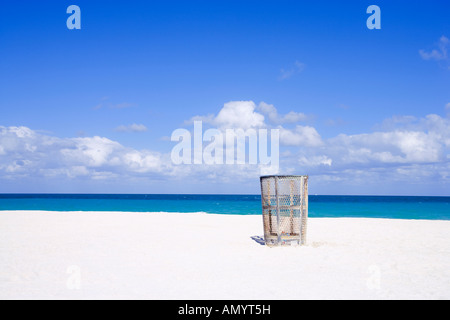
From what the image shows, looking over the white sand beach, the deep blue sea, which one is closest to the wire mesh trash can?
the white sand beach

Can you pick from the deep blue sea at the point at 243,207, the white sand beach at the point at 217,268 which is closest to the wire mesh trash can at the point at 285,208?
the white sand beach at the point at 217,268

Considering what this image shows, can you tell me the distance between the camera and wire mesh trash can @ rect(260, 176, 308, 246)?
444 inches

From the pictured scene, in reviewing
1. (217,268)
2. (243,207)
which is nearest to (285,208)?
(217,268)

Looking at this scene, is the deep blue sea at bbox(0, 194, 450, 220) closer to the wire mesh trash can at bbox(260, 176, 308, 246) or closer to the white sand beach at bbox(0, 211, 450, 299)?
the wire mesh trash can at bbox(260, 176, 308, 246)

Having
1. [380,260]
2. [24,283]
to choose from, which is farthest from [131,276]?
[380,260]

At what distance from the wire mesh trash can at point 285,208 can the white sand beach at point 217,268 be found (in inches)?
19.0

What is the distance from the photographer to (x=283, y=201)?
11.6 meters

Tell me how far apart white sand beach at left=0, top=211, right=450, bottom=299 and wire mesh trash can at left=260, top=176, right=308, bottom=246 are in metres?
0.48

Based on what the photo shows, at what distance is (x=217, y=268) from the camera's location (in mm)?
8250

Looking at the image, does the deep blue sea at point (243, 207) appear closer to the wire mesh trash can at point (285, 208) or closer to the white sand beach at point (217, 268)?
the wire mesh trash can at point (285, 208)

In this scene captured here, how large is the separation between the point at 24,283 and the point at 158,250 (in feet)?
13.8

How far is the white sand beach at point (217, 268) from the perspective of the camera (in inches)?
251

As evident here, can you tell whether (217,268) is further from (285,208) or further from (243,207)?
(243,207)
